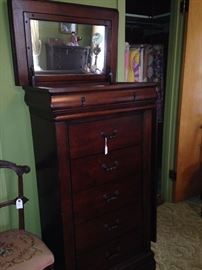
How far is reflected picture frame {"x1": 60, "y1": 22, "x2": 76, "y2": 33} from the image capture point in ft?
4.65

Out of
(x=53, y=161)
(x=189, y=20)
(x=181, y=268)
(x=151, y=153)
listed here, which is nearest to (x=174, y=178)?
(x=181, y=268)

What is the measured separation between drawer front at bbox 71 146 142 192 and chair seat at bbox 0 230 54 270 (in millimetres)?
333

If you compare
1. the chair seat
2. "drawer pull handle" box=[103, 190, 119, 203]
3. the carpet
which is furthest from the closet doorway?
the chair seat

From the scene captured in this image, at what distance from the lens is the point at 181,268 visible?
1.68m

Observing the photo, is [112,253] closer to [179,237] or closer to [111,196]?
[111,196]

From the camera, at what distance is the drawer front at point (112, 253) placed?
140cm

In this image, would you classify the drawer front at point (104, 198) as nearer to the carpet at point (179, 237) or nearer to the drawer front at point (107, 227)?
the drawer front at point (107, 227)

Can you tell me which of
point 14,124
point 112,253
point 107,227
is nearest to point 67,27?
point 14,124

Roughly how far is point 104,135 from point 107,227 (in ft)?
1.79

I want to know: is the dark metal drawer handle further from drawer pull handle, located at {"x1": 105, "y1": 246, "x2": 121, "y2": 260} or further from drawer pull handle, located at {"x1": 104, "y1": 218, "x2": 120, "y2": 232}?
drawer pull handle, located at {"x1": 105, "y1": 246, "x2": 121, "y2": 260}

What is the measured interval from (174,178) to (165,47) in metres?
1.32

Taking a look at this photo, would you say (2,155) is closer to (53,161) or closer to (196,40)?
(53,161)

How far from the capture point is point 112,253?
1497mm

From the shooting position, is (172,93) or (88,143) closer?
(88,143)
